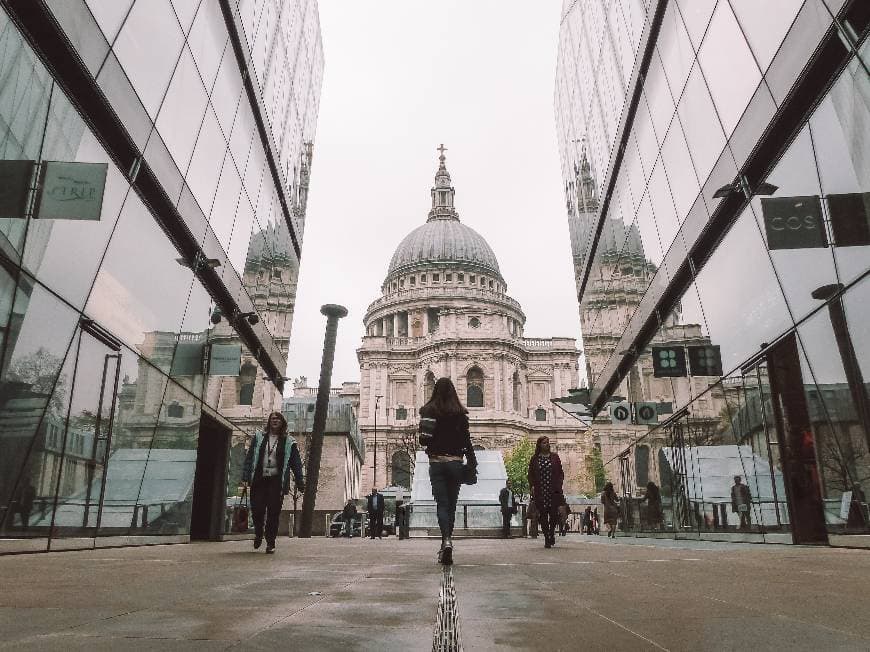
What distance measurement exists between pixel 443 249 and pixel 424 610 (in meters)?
84.4

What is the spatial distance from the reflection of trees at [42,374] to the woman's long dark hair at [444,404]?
3.62 meters

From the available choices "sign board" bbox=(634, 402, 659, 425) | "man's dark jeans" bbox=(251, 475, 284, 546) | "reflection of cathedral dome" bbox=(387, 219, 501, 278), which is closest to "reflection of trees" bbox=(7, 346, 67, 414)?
"man's dark jeans" bbox=(251, 475, 284, 546)

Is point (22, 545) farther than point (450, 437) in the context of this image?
Yes

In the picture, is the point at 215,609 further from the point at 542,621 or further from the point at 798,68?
the point at 798,68

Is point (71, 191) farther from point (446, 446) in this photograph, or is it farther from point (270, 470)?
point (446, 446)

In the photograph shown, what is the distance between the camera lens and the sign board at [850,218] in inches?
235

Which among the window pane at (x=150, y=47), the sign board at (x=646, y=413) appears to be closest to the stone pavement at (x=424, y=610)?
the window pane at (x=150, y=47)

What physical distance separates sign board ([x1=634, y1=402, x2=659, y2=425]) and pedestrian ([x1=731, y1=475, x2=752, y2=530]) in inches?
191

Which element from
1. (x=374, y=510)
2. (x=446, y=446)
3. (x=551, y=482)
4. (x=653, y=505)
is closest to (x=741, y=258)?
(x=551, y=482)

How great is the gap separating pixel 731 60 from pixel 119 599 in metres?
9.27

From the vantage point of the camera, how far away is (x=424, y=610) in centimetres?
254

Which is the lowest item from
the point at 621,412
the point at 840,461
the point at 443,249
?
the point at 840,461

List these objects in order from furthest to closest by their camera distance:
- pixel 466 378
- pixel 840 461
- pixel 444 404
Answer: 1. pixel 466 378
2. pixel 840 461
3. pixel 444 404

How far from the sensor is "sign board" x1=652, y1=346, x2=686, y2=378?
12.6 metres
